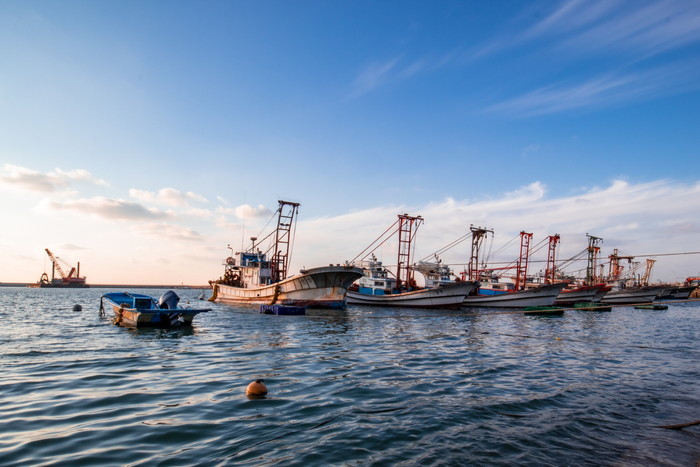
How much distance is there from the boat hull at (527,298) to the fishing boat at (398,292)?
15.6 feet

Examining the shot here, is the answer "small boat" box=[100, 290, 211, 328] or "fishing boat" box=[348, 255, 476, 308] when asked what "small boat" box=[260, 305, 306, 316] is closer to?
"small boat" box=[100, 290, 211, 328]

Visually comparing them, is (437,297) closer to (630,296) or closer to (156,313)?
(156,313)

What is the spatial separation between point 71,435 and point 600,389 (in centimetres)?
1236

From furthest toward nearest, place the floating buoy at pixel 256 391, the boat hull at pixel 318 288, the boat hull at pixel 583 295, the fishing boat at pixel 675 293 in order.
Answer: the fishing boat at pixel 675 293 < the boat hull at pixel 583 295 < the boat hull at pixel 318 288 < the floating buoy at pixel 256 391

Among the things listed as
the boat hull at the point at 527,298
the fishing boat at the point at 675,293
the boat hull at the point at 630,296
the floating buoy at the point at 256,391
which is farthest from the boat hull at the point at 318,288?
the fishing boat at the point at 675,293

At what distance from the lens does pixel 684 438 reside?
23.8 feet

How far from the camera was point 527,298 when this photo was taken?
48.8 m

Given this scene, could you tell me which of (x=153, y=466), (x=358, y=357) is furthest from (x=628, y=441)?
(x=358, y=357)

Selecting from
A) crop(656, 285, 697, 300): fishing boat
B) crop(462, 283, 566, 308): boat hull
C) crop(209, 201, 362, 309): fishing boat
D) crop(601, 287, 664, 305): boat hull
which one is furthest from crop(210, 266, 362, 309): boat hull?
crop(656, 285, 697, 300): fishing boat

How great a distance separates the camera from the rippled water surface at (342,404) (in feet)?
21.1

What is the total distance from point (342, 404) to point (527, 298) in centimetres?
4571

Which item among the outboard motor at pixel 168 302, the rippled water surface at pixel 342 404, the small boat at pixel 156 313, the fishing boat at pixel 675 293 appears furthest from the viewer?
the fishing boat at pixel 675 293

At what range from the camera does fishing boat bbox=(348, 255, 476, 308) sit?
44.7 metres

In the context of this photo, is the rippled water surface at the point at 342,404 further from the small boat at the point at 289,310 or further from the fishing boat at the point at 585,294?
the fishing boat at the point at 585,294
